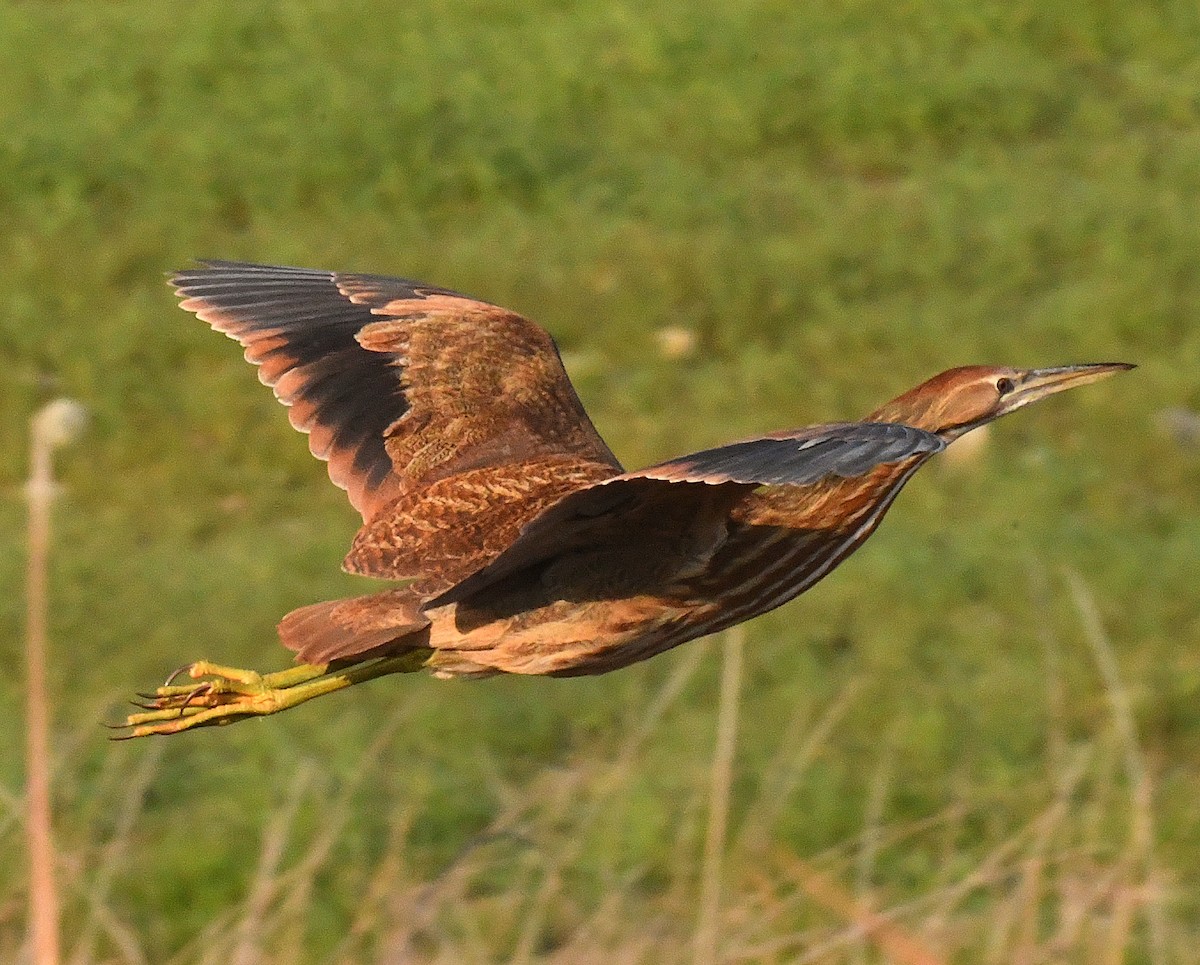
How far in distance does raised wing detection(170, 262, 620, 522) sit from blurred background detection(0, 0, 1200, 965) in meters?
0.39

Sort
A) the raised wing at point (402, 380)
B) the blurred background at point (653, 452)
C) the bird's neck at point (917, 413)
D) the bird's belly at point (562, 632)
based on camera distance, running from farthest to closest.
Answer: the blurred background at point (653, 452) < the raised wing at point (402, 380) < the bird's neck at point (917, 413) < the bird's belly at point (562, 632)

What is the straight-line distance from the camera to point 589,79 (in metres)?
12.1

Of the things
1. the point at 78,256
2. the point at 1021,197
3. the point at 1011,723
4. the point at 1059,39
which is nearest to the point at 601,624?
the point at 1011,723

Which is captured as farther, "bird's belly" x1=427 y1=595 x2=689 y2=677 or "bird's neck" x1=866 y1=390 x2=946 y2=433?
"bird's neck" x1=866 y1=390 x2=946 y2=433

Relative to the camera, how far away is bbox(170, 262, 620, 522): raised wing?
307 cm

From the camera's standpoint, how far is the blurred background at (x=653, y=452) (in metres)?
4.14

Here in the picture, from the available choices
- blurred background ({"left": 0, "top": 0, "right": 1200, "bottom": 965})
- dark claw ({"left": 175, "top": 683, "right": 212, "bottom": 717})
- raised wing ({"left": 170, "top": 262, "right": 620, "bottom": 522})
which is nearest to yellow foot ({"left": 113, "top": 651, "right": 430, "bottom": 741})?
dark claw ({"left": 175, "top": 683, "right": 212, "bottom": 717})

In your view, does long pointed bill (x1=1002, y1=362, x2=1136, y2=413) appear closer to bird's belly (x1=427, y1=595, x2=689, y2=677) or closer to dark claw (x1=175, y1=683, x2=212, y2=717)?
bird's belly (x1=427, y1=595, x2=689, y2=677)

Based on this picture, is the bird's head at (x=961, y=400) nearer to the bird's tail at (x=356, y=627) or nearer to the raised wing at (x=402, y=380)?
the raised wing at (x=402, y=380)

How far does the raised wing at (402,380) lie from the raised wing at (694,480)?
0.39 m

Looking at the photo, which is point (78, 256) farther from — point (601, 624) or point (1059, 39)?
point (601, 624)

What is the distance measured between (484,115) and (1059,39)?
3.53 metres

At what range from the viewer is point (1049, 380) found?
120 inches

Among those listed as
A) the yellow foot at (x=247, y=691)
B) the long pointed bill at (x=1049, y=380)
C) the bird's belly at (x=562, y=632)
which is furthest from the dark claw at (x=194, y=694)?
the long pointed bill at (x=1049, y=380)
